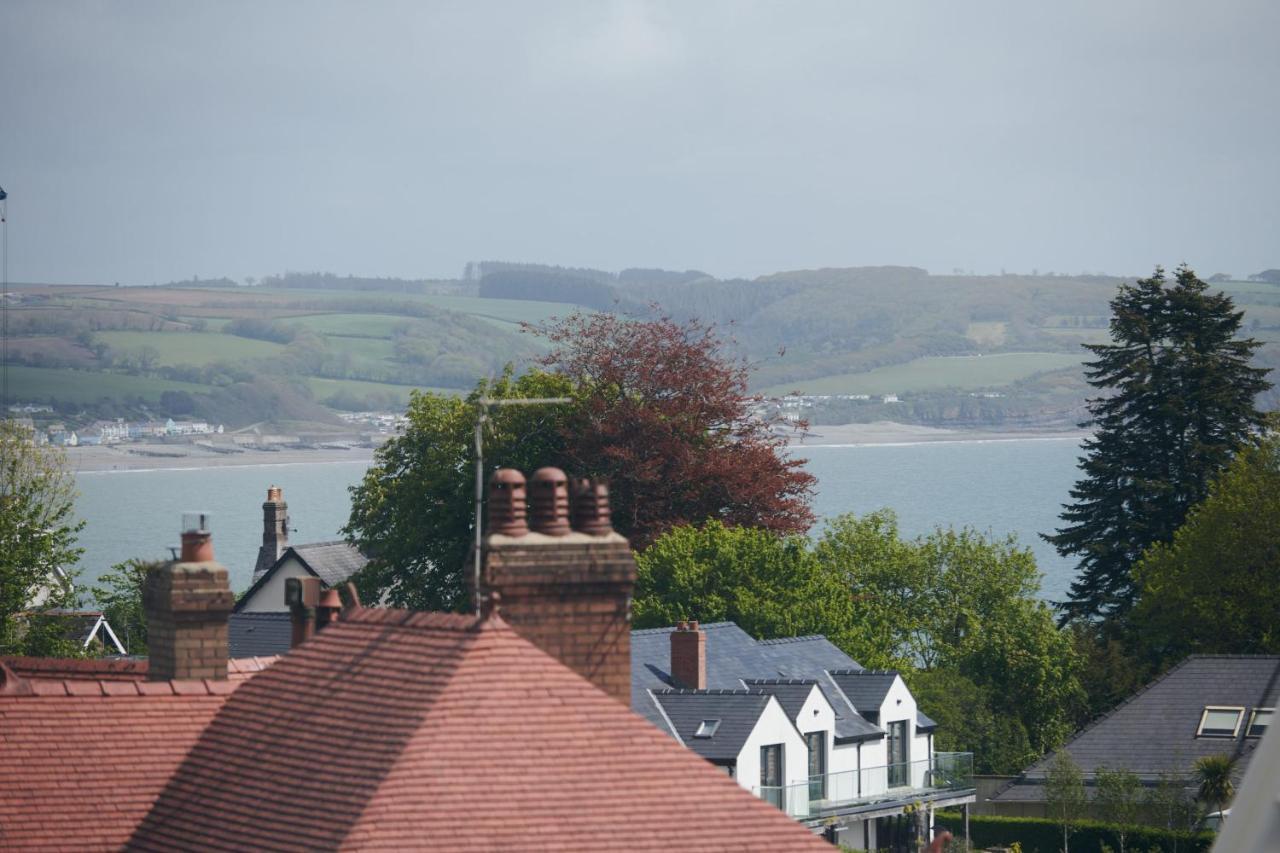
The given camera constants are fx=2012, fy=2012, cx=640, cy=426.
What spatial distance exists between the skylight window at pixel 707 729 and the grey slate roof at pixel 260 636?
14.7 m

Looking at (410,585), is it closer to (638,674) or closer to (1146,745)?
(638,674)

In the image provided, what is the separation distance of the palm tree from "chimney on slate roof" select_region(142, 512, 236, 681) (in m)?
34.3

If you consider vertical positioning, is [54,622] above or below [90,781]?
below

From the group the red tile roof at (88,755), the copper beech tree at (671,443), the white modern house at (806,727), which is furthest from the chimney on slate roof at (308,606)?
the copper beech tree at (671,443)

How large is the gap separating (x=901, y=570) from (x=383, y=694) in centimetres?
7231

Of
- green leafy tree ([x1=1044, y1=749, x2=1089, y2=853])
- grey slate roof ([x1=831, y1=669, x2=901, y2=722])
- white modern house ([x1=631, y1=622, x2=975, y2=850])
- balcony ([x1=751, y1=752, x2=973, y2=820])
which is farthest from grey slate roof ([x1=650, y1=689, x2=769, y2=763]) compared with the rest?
green leafy tree ([x1=1044, y1=749, x2=1089, y2=853])

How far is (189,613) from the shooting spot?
18.6 meters

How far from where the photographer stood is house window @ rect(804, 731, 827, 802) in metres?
51.7

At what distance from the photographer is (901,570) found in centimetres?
8594

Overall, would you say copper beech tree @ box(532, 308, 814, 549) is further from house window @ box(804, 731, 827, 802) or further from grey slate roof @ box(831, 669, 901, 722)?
house window @ box(804, 731, 827, 802)

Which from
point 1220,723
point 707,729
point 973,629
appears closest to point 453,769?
point 707,729

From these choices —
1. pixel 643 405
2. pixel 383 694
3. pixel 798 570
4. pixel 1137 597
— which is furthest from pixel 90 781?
pixel 1137 597

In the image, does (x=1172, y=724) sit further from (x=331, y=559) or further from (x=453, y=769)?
(x=453, y=769)

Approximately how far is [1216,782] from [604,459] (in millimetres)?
33829
